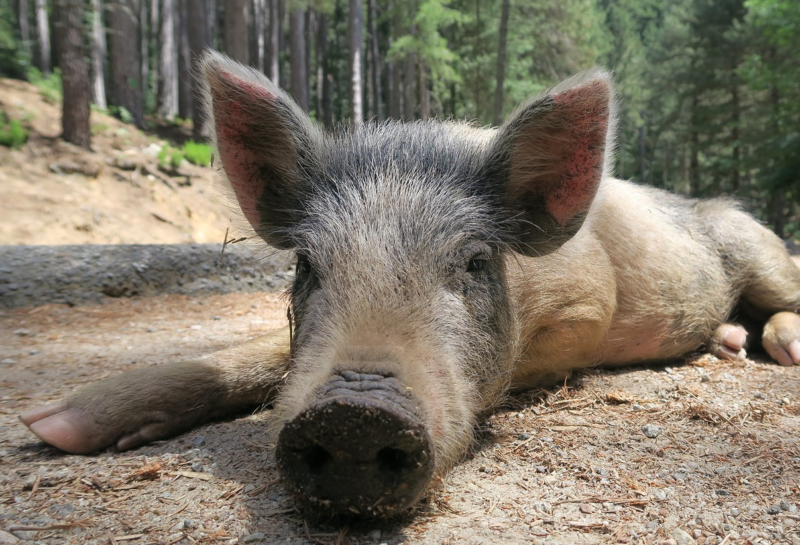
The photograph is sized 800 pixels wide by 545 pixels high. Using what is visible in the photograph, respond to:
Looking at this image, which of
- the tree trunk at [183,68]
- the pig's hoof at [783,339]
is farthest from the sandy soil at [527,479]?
the tree trunk at [183,68]

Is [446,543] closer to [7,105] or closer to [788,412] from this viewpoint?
[788,412]

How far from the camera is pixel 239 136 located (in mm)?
3154

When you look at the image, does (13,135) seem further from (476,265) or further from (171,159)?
(476,265)

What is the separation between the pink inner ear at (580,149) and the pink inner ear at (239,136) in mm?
1562

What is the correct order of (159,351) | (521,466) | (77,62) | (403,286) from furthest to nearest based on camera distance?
(77,62) → (159,351) → (521,466) → (403,286)

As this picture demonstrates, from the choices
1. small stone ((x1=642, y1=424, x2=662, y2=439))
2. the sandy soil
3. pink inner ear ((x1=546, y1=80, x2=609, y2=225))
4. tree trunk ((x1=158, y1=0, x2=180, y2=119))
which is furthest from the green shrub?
small stone ((x1=642, y1=424, x2=662, y2=439))

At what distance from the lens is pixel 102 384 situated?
3.13 m

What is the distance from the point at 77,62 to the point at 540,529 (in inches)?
550

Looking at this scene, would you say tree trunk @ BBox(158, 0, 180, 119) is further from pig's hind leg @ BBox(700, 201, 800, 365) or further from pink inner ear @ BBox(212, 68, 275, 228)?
pig's hind leg @ BBox(700, 201, 800, 365)

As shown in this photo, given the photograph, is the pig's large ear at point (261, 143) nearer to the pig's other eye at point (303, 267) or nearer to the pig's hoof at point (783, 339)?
the pig's other eye at point (303, 267)

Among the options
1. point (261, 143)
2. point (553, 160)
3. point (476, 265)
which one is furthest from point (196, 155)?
point (476, 265)

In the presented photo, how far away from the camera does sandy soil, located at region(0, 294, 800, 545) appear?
2057mm

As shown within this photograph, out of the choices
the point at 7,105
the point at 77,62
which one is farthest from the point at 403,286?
the point at 7,105

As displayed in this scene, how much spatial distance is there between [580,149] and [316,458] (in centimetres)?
207
